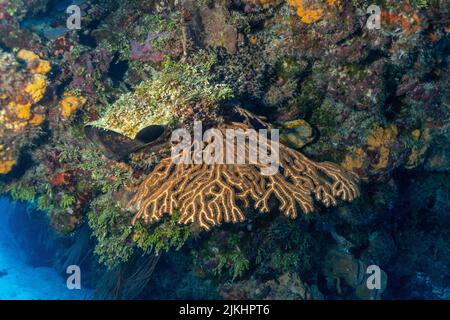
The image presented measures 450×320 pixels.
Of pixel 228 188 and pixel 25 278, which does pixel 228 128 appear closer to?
pixel 228 188

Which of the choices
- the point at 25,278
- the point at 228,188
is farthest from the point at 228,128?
the point at 25,278

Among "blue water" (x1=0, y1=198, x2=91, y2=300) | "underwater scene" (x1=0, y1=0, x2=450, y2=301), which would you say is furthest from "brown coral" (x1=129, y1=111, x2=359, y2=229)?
"blue water" (x1=0, y1=198, x2=91, y2=300)

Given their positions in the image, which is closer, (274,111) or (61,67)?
(274,111)

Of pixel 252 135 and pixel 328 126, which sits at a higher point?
pixel 328 126

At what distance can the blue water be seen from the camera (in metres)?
13.7

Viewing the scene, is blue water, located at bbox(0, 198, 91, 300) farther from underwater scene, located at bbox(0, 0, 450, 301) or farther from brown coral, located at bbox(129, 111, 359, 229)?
brown coral, located at bbox(129, 111, 359, 229)

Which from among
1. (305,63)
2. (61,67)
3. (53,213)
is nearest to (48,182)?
(53,213)

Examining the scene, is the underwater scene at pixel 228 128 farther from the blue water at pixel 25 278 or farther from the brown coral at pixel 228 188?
the blue water at pixel 25 278

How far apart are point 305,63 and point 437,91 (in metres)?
2.28

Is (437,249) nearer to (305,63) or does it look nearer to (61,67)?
(305,63)

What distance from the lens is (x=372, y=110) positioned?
521 cm

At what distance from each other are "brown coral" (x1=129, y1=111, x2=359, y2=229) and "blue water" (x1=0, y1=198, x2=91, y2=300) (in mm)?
9733

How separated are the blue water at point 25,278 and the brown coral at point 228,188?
973 centimetres

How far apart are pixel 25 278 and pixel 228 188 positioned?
1622 centimetres
